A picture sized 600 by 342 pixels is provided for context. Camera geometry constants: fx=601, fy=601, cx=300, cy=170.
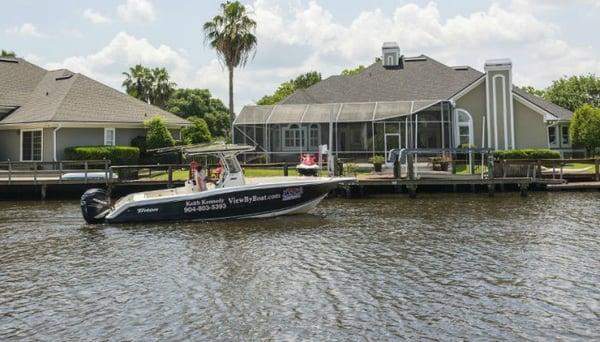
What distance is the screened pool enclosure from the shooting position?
33.5 m

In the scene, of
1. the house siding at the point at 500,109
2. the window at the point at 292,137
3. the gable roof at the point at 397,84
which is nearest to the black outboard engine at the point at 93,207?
the window at the point at 292,137

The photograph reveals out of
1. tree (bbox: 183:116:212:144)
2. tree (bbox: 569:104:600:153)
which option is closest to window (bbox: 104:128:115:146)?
tree (bbox: 183:116:212:144)

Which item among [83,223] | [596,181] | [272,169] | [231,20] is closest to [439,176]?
[596,181]

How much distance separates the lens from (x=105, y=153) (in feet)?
103

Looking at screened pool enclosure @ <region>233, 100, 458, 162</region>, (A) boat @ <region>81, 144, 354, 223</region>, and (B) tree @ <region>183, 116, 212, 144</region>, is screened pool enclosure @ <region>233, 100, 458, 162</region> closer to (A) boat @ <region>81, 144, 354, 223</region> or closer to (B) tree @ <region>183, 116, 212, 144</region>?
(B) tree @ <region>183, 116, 212, 144</region>

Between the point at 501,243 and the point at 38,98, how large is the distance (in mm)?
30288

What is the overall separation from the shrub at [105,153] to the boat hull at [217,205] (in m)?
13.6

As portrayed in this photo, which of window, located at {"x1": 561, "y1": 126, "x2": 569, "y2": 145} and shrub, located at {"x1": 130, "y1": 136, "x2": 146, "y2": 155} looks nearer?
shrub, located at {"x1": 130, "y1": 136, "x2": 146, "y2": 155}

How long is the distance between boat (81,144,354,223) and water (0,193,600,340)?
48 cm

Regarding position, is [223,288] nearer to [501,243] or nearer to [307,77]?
[501,243]

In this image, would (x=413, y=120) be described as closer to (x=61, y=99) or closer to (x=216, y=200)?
(x=216, y=200)

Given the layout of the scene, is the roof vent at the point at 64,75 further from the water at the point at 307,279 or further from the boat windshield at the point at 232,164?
the boat windshield at the point at 232,164

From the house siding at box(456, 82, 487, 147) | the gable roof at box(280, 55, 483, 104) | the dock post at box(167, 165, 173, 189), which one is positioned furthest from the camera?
the gable roof at box(280, 55, 483, 104)

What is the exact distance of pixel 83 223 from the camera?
18.7 metres
